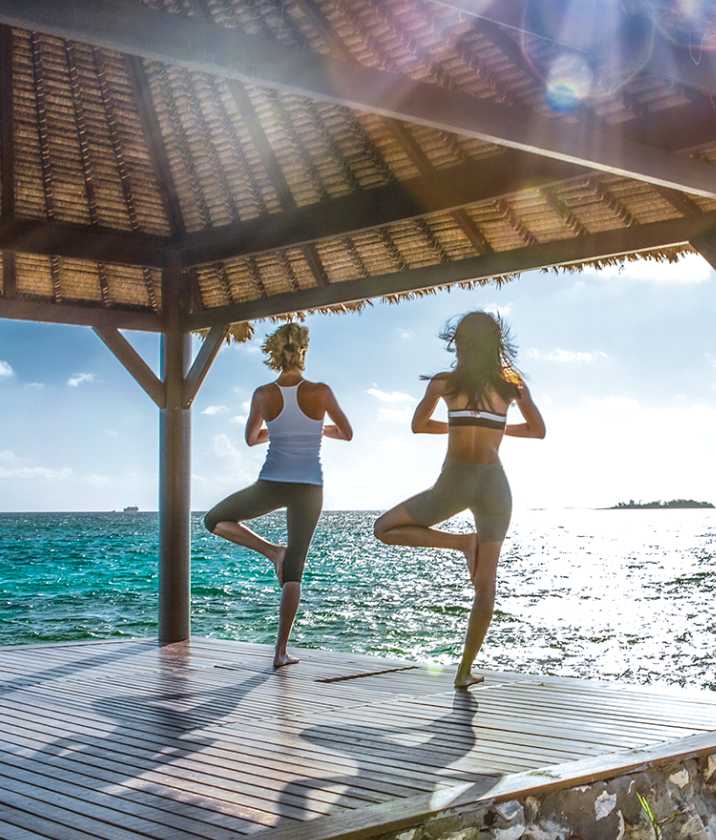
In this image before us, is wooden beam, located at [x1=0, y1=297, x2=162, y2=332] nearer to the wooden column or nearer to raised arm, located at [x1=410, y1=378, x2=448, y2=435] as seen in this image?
the wooden column

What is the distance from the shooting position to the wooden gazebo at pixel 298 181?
3490 mm

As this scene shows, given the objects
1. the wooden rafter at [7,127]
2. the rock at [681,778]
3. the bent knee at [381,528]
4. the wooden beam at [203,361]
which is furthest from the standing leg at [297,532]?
the wooden rafter at [7,127]

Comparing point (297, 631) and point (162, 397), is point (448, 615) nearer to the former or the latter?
point (297, 631)

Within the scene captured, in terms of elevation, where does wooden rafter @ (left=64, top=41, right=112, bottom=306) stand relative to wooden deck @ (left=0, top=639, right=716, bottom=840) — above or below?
above

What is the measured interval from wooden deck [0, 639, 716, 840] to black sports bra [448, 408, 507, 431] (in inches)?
36.8

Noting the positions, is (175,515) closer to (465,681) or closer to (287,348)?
(287,348)

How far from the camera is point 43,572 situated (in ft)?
122

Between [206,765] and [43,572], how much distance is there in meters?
36.2

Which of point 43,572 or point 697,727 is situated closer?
point 697,727

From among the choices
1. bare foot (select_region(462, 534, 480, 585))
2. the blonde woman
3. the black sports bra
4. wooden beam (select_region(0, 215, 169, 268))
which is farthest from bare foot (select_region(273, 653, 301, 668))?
wooden beam (select_region(0, 215, 169, 268))

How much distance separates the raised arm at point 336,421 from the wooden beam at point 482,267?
111 centimetres

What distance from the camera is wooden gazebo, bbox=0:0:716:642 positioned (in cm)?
349

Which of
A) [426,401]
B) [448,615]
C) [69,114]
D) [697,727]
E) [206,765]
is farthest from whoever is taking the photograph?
[448,615]

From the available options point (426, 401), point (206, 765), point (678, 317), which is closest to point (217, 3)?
point (426, 401)
